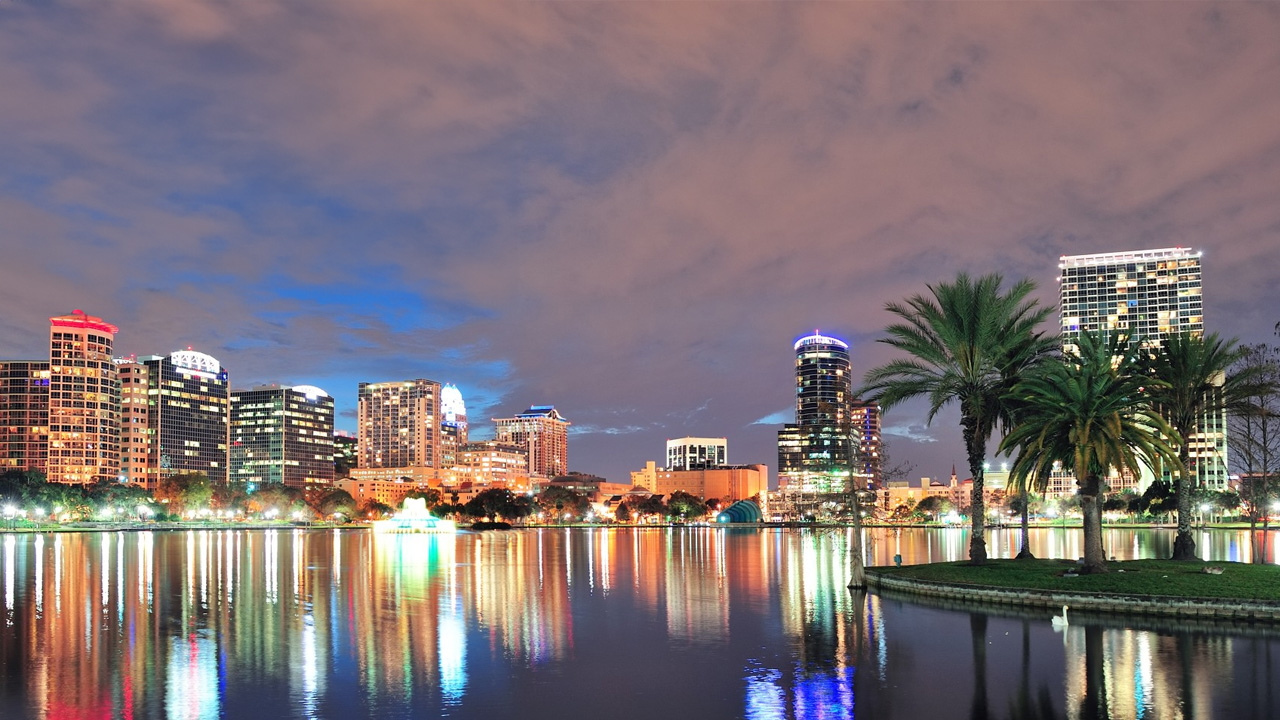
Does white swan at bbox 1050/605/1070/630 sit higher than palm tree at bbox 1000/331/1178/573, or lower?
lower

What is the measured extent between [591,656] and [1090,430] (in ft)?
77.0

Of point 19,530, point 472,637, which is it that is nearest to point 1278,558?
point 472,637

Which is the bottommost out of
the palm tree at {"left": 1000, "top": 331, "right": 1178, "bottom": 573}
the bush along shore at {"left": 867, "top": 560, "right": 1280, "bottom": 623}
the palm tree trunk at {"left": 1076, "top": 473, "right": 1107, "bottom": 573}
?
the bush along shore at {"left": 867, "top": 560, "right": 1280, "bottom": 623}

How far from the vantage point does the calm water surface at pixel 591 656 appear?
21.0 m

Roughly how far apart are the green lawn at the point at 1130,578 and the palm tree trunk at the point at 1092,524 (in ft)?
2.49

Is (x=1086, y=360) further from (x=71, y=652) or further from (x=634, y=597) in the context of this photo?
(x=71, y=652)

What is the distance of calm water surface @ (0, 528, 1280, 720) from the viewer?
21.0 metres

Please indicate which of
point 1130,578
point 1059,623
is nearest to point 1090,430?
point 1130,578

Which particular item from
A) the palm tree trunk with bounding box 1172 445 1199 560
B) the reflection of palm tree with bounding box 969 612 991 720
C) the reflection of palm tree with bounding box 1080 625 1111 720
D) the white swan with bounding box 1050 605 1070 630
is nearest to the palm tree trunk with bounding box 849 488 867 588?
the reflection of palm tree with bounding box 969 612 991 720

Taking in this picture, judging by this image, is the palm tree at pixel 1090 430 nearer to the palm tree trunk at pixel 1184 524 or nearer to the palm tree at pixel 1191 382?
the palm tree trunk at pixel 1184 524

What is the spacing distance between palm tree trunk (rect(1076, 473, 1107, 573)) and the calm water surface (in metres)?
6.43

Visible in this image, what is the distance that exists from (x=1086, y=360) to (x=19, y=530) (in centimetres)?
16095

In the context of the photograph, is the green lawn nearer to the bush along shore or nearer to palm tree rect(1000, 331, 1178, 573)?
the bush along shore

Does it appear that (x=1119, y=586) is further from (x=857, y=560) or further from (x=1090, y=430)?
(x=857, y=560)
